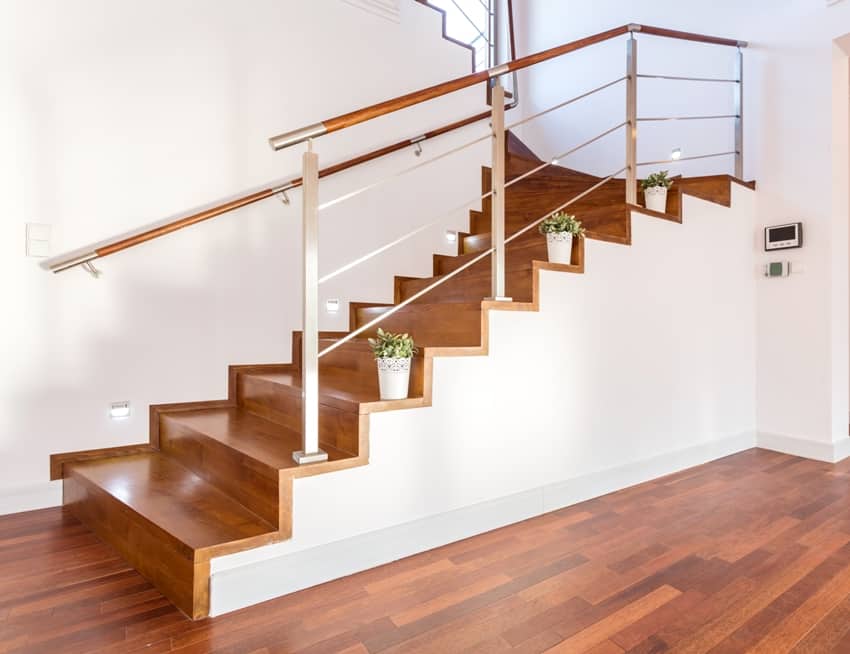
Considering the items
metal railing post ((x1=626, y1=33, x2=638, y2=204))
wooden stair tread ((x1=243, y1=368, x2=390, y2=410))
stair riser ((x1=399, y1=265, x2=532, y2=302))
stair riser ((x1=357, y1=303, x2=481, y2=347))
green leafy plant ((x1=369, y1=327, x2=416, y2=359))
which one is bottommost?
wooden stair tread ((x1=243, y1=368, x2=390, y2=410))

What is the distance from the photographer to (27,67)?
2.36 meters

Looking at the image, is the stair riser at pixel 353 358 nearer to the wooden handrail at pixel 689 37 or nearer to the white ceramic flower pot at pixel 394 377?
the white ceramic flower pot at pixel 394 377

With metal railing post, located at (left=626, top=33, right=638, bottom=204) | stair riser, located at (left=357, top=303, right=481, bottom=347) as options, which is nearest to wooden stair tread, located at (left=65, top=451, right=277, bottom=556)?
stair riser, located at (left=357, top=303, right=481, bottom=347)

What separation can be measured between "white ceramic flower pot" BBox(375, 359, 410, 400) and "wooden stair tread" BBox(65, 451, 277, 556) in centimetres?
56

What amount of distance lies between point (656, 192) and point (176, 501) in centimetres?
267

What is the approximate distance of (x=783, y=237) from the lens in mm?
3283

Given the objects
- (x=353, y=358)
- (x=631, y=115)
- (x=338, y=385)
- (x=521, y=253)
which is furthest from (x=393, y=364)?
(x=631, y=115)

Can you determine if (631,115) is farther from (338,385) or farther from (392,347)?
(338,385)

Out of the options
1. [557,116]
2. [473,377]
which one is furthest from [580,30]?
[473,377]

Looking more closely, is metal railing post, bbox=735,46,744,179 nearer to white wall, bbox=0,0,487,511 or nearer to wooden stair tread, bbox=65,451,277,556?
white wall, bbox=0,0,487,511

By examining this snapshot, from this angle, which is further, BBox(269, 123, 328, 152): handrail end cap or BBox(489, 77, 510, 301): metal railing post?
BBox(489, 77, 510, 301): metal railing post

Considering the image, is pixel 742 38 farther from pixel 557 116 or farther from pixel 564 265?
pixel 564 265

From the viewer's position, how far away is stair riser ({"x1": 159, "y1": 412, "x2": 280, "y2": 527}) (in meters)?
1.70

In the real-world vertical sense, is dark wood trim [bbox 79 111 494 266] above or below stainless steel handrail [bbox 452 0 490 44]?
below
